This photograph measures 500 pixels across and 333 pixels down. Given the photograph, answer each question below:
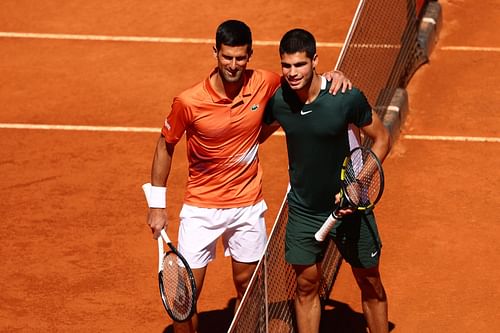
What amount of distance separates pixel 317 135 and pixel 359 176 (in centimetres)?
40

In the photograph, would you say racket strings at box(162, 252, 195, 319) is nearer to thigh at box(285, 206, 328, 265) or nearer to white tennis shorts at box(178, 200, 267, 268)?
white tennis shorts at box(178, 200, 267, 268)

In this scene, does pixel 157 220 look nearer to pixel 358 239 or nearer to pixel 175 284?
pixel 175 284

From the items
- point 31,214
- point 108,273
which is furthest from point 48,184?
point 108,273

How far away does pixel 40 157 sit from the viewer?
1313cm

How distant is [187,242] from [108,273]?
2146 mm

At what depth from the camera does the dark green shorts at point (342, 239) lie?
8.73 metres

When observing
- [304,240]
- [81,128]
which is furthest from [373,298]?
[81,128]

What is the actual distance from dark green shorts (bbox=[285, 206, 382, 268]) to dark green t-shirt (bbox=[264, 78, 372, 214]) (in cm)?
10

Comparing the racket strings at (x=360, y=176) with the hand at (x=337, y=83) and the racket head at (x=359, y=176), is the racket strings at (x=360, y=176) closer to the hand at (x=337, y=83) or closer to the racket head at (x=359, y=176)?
the racket head at (x=359, y=176)

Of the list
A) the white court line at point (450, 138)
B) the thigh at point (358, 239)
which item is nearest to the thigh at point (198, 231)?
the thigh at point (358, 239)

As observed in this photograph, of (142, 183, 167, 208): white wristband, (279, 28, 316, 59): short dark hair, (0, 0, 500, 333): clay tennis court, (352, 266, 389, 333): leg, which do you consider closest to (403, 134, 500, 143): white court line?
(0, 0, 500, 333): clay tennis court

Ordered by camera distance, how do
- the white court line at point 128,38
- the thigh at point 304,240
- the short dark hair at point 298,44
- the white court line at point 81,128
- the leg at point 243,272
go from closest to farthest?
the short dark hair at point 298,44 < the thigh at point 304,240 < the leg at point 243,272 < the white court line at point 81,128 < the white court line at point 128,38

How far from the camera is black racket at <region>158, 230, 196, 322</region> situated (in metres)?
8.34

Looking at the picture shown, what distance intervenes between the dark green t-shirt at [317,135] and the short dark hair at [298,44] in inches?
12.6
